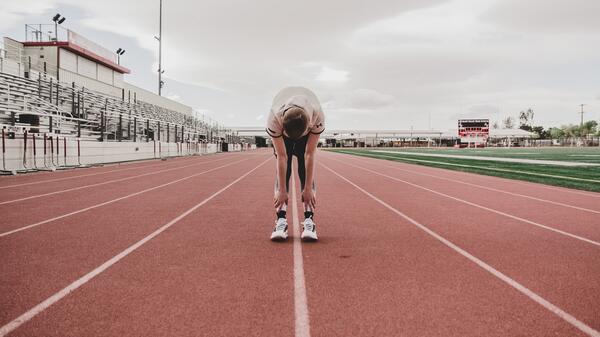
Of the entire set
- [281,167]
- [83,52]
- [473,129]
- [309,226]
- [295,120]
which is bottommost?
[309,226]

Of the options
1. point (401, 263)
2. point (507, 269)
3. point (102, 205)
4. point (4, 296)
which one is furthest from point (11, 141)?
point (507, 269)

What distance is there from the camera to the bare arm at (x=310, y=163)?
4.03 m

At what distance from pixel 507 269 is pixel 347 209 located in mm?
3516

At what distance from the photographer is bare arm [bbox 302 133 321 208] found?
4.03m

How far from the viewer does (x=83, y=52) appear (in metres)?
34.7

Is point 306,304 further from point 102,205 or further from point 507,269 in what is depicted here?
point 102,205

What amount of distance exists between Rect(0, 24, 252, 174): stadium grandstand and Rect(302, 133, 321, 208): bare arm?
465 inches

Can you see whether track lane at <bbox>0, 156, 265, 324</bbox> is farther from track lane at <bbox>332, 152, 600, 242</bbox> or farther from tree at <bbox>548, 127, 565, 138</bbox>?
tree at <bbox>548, 127, 565, 138</bbox>

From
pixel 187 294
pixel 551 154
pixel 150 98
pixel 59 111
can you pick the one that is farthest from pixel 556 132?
pixel 187 294

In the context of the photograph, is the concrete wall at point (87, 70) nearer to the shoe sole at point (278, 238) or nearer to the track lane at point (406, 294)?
the shoe sole at point (278, 238)

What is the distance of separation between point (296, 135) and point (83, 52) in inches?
1483

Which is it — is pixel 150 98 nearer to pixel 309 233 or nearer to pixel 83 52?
pixel 83 52

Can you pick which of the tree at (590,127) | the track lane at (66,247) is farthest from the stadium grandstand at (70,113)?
the tree at (590,127)

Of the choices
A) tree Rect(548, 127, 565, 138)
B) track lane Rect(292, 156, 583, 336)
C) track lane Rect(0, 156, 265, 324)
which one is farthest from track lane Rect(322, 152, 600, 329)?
tree Rect(548, 127, 565, 138)
